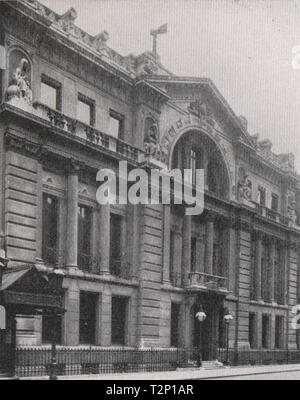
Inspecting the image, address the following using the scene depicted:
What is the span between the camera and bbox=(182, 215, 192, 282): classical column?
112ft

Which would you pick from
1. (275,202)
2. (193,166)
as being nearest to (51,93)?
(193,166)

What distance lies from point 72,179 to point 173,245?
352 inches

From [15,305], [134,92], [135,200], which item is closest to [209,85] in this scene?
[134,92]

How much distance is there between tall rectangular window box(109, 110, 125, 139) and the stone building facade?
0.06 meters

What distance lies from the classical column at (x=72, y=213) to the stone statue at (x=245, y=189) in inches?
596

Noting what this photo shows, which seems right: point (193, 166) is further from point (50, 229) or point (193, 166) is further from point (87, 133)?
point (50, 229)

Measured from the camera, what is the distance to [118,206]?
30047 mm

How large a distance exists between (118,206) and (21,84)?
8266 millimetres

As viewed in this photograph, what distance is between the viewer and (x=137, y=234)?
30.3 m

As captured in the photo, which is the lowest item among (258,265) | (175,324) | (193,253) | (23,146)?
(175,324)

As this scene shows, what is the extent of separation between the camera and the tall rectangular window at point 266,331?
42281mm

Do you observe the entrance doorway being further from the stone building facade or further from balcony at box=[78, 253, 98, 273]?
balcony at box=[78, 253, 98, 273]

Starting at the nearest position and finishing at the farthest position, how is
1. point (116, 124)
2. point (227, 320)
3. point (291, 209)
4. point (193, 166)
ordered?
point (116, 124)
point (227, 320)
point (193, 166)
point (291, 209)

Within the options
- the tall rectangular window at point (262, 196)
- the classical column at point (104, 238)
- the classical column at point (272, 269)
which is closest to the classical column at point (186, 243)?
the classical column at point (104, 238)
